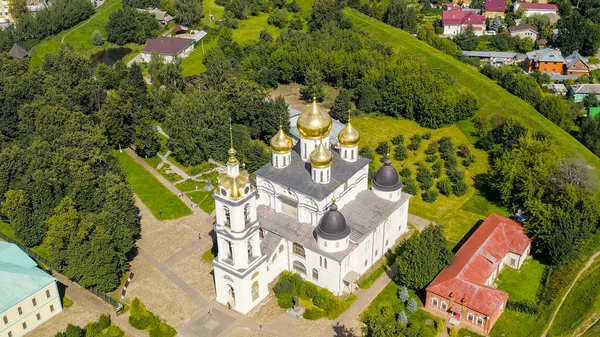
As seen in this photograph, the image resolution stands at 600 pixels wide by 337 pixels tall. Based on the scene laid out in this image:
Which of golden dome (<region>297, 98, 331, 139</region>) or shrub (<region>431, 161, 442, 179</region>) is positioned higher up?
golden dome (<region>297, 98, 331, 139</region>)

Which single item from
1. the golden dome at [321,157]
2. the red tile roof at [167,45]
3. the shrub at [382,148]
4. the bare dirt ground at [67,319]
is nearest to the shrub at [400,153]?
the shrub at [382,148]

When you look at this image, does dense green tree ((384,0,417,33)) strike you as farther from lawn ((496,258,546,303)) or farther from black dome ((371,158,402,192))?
lawn ((496,258,546,303))

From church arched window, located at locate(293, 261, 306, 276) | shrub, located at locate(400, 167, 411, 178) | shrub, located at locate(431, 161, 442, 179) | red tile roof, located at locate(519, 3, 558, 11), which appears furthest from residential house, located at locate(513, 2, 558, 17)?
church arched window, located at locate(293, 261, 306, 276)

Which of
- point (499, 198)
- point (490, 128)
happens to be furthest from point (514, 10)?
point (499, 198)

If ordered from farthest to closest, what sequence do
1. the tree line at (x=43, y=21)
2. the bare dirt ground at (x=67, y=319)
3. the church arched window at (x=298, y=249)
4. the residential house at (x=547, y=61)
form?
the tree line at (x=43, y=21)
the residential house at (x=547, y=61)
the church arched window at (x=298, y=249)
the bare dirt ground at (x=67, y=319)

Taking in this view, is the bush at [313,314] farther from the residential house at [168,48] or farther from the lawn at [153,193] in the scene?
the residential house at [168,48]

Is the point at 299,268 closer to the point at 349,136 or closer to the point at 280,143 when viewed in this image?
the point at 280,143
